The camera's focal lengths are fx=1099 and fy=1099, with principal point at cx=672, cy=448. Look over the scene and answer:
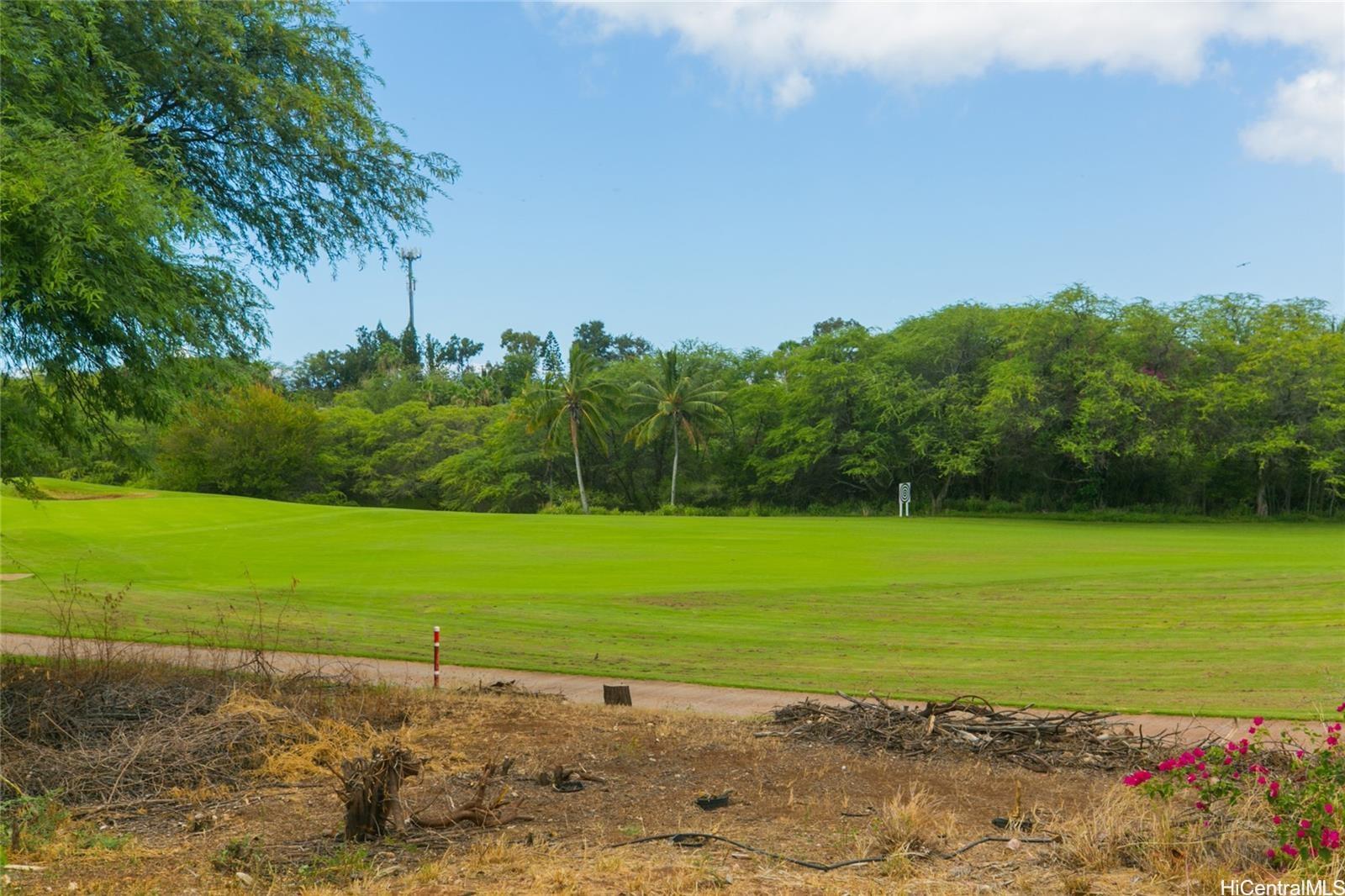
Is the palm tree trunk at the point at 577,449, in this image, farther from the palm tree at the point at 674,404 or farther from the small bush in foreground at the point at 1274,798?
the small bush in foreground at the point at 1274,798

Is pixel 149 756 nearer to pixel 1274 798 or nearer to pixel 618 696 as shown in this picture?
pixel 618 696

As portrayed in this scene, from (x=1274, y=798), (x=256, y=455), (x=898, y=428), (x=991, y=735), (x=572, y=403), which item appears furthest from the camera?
(x=256, y=455)

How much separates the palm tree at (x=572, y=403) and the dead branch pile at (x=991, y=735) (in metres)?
63.5

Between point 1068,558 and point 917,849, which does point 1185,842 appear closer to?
point 917,849

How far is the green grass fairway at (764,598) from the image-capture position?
14656mm

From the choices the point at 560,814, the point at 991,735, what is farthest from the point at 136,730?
the point at 991,735

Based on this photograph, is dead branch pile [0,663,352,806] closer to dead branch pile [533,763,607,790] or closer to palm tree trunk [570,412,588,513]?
dead branch pile [533,763,607,790]

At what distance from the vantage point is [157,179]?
10.8 metres

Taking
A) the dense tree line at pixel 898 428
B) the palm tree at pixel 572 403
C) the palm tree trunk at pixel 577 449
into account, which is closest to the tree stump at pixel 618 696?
the dense tree line at pixel 898 428

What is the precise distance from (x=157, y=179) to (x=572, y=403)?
63461 millimetres

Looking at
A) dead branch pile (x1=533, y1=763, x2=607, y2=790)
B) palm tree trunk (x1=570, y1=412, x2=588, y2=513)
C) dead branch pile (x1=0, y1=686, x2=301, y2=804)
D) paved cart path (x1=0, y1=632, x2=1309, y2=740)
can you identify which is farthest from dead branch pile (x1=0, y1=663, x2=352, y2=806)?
palm tree trunk (x1=570, y1=412, x2=588, y2=513)

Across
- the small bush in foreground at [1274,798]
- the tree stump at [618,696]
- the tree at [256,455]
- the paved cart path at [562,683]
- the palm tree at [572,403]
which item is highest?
the palm tree at [572,403]

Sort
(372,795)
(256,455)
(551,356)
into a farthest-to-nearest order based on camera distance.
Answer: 1. (551,356)
2. (256,455)
3. (372,795)

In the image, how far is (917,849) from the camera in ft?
20.2
